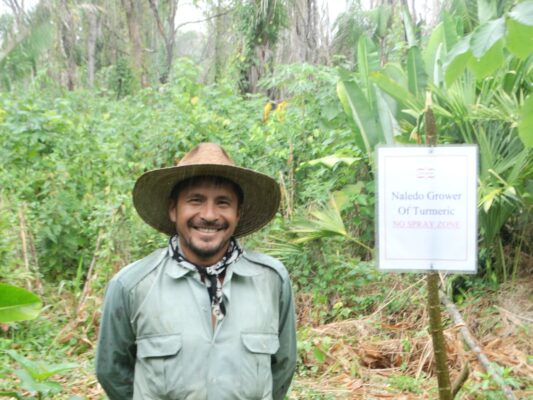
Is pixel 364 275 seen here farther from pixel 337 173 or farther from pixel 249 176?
pixel 249 176

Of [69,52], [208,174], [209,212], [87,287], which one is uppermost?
[69,52]

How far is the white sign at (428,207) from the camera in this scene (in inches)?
113

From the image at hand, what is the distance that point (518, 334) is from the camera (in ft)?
17.8

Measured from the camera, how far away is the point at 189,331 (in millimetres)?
2404

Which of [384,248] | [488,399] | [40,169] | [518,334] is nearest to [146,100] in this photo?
[40,169]

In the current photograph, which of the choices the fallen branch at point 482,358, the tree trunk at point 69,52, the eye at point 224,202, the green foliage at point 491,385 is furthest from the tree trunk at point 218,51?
the eye at point 224,202

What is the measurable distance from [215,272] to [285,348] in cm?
49

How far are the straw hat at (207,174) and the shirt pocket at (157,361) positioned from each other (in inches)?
21.6

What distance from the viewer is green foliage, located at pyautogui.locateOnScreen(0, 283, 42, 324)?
3014mm

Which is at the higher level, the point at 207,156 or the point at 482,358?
the point at 207,156

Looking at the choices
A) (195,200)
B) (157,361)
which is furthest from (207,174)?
(157,361)

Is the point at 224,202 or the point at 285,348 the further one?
the point at 285,348

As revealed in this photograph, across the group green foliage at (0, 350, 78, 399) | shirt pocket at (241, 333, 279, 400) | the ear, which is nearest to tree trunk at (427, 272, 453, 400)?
shirt pocket at (241, 333, 279, 400)

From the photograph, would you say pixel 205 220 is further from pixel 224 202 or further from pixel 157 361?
pixel 157 361
